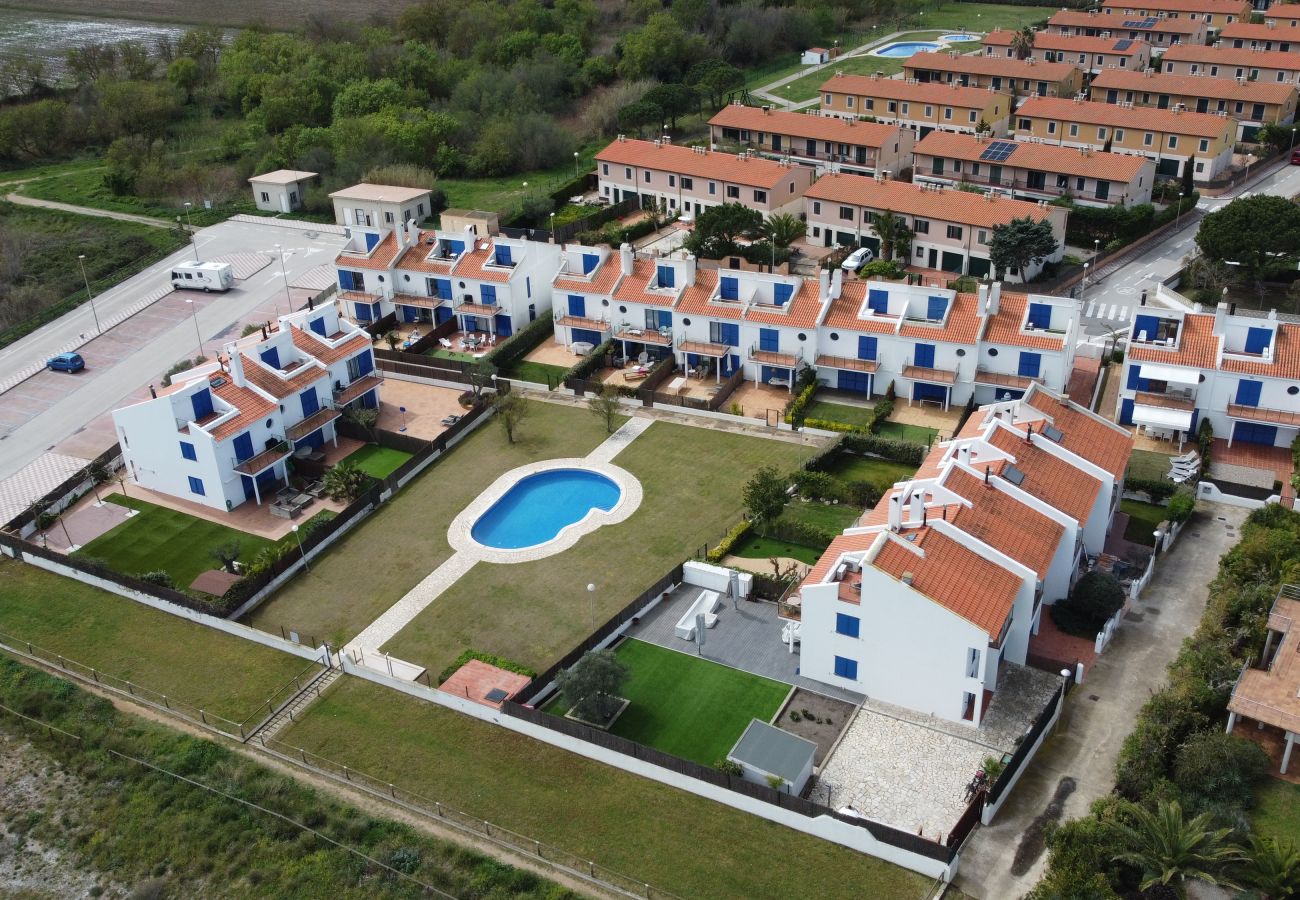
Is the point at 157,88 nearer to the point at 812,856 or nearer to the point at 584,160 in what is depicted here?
the point at 584,160

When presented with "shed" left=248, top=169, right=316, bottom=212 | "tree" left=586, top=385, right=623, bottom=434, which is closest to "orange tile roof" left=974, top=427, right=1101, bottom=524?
"tree" left=586, top=385, right=623, bottom=434

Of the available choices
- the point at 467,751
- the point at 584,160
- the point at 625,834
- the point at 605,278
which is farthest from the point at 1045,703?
the point at 584,160

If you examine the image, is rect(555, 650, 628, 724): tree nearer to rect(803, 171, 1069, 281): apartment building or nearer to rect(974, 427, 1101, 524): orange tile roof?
rect(974, 427, 1101, 524): orange tile roof

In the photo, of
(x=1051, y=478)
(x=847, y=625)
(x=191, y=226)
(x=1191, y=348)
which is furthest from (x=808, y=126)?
(x=847, y=625)

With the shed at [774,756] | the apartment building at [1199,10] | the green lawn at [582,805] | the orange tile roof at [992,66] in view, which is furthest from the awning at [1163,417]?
the apartment building at [1199,10]

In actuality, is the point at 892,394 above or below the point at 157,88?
below
